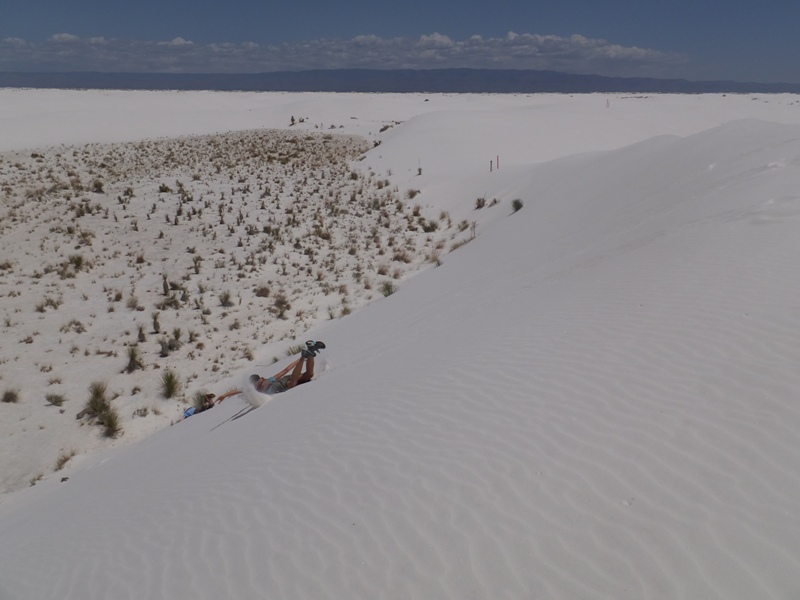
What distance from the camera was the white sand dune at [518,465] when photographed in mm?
2447

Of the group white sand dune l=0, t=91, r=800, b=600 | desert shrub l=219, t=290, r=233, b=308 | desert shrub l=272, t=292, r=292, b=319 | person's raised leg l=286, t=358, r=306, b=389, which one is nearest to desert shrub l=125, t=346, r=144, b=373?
white sand dune l=0, t=91, r=800, b=600

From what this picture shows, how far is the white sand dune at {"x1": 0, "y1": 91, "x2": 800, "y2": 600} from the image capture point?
2447mm

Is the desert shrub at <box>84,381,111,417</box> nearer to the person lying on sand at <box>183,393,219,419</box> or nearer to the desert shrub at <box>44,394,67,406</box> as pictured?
the desert shrub at <box>44,394,67,406</box>

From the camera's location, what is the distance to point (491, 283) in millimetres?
8617

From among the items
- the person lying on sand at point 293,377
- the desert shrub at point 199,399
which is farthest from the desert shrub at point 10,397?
the person lying on sand at point 293,377

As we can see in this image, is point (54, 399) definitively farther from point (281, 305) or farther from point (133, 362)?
point (281, 305)

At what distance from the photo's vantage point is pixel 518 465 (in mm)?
3078

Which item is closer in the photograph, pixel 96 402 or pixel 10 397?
pixel 96 402

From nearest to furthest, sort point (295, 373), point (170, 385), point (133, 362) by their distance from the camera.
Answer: point (295, 373)
point (170, 385)
point (133, 362)

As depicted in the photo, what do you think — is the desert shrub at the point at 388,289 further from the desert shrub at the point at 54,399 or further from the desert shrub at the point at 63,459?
the desert shrub at the point at 63,459

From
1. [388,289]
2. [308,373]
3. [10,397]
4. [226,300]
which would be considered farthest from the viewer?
[388,289]

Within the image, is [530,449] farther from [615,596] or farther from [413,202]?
[413,202]

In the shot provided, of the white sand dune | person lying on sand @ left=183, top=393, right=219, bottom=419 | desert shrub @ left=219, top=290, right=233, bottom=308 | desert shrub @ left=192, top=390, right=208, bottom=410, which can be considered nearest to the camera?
the white sand dune

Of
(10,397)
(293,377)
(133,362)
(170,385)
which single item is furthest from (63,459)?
(293,377)
